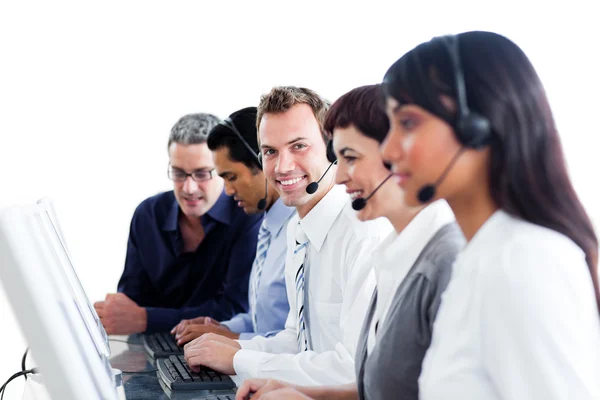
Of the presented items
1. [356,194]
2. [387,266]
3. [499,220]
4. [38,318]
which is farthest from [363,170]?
[38,318]

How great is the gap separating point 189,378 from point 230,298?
1007mm

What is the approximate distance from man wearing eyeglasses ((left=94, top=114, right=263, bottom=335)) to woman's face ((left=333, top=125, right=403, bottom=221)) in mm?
1528

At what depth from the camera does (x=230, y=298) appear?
2.86 meters

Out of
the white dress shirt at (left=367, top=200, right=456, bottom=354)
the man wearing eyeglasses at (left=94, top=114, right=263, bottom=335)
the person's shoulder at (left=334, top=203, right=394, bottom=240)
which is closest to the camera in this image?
the white dress shirt at (left=367, top=200, right=456, bottom=354)

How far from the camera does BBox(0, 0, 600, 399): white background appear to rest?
461 cm

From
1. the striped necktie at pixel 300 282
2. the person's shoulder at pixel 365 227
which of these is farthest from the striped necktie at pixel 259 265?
the person's shoulder at pixel 365 227

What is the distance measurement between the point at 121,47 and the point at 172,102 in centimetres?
46

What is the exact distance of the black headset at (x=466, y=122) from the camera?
35.7 inches

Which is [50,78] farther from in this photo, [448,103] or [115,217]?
[448,103]

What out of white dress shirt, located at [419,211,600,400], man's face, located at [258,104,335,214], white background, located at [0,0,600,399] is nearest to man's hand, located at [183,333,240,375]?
man's face, located at [258,104,335,214]

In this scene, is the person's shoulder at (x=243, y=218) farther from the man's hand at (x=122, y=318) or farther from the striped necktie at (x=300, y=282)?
the striped necktie at (x=300, y=282)

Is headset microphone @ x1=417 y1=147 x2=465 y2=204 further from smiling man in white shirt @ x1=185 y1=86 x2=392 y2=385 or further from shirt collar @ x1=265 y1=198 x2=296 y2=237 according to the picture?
shirt collar @ x1=265 y1=198 x2=296 y2=237

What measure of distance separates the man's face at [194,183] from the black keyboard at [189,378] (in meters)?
1.10

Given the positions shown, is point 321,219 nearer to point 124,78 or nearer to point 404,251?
point 404,251
